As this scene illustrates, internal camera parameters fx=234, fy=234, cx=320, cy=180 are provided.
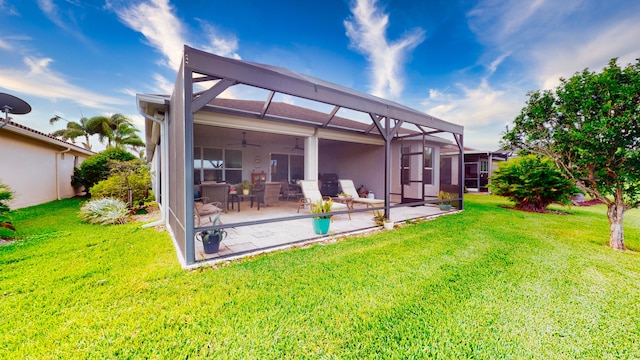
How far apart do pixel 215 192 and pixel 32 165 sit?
7.50 meters

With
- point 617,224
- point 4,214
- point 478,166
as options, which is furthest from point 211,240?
point 478,166

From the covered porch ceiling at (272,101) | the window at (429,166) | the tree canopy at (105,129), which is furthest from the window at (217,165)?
the tree canopy at (105,129)

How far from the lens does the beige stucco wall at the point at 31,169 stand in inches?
287

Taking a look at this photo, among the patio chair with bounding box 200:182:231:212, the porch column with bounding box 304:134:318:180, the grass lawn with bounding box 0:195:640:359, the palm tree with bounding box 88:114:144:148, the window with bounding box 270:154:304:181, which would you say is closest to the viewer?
the grass lawn with bounding box 0:195:640:359

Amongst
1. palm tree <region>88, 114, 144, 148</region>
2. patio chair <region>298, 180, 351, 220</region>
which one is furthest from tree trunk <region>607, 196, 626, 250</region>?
palm tree <region>88, 114, 144, 148</region>

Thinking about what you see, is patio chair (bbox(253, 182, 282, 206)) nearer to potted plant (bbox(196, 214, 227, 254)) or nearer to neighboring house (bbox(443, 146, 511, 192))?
potted plant (bbox(196, 214, 227, 254))

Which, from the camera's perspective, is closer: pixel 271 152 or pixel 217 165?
pixel 217 165

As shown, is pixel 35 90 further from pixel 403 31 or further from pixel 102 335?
pixel 403 31

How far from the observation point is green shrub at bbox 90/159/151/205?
7238 mm

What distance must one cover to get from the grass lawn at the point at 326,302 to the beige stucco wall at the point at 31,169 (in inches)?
214

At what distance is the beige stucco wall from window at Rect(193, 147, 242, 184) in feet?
15.7

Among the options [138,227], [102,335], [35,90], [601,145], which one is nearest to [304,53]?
[138,227]

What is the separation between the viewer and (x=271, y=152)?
11258 mm

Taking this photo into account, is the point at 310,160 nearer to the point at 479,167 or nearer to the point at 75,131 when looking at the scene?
the point at 479,167
